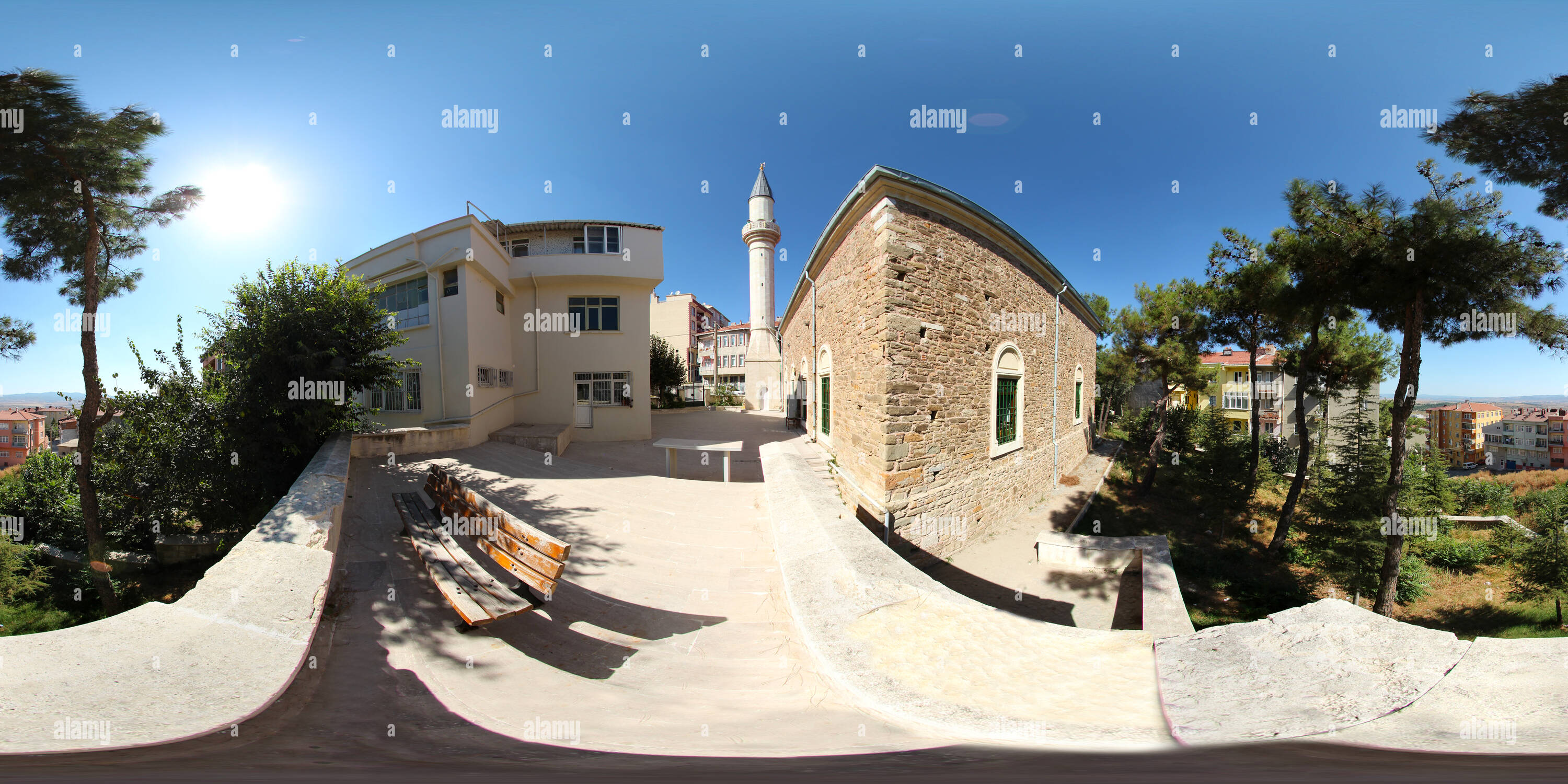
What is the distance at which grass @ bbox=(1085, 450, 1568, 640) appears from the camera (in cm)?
789

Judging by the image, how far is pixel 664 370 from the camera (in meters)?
24.7

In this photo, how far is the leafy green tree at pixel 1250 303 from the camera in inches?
381

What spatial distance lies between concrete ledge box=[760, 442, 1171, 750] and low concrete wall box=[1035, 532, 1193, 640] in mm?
2579

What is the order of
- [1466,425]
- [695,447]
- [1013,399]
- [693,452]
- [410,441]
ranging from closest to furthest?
1. [695,447]
2. [410,441]
3. [1013,399]
4. [693,452]
5. [1466,425]

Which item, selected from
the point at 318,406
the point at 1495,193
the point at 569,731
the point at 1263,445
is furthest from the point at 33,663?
the point at 1263,445

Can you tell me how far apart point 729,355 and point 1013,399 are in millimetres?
34371

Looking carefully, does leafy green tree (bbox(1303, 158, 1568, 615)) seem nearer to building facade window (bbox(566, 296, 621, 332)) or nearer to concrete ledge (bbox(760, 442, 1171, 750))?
concrete ledge (bbox(760, 442, 1171, 750))

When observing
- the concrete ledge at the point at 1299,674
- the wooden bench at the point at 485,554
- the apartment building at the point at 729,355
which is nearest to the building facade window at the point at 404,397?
the wooden bench at the point at 485,554

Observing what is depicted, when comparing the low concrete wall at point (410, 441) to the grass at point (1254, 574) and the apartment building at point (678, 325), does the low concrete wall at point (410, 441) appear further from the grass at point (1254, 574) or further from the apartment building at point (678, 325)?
the apartment building at point (678, 325)

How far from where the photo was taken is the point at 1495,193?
18.9 ft

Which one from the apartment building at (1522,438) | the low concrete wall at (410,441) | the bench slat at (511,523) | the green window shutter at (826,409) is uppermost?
the green window shutter at (826,409)

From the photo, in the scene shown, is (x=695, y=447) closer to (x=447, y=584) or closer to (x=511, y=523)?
(x=511, y=523)

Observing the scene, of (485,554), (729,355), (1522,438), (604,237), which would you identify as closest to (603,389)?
(604,237)

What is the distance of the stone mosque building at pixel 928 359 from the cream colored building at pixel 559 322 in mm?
5376
